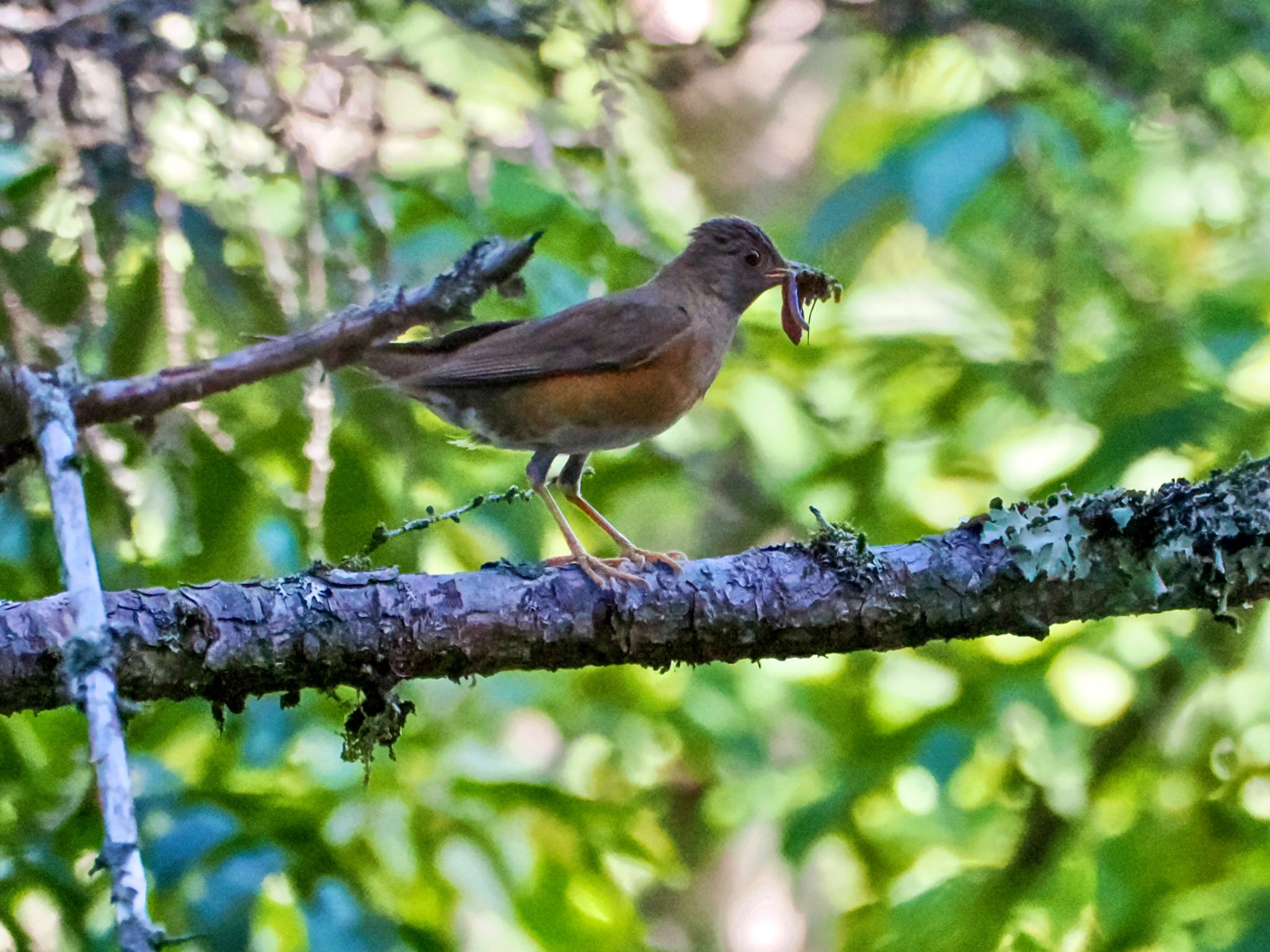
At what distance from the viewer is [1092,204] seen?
505 centimetres

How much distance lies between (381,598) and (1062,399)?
270 cm

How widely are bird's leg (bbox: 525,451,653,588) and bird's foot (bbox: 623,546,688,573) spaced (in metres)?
0.10

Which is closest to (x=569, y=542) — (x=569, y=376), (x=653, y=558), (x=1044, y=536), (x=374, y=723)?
(x=653, y=558)

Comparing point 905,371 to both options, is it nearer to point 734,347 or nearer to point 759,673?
point 734,347

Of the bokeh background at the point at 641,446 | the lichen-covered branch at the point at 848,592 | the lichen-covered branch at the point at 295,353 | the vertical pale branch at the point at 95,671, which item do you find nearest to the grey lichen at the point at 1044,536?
the lichen-covered branch at the point at 848,592

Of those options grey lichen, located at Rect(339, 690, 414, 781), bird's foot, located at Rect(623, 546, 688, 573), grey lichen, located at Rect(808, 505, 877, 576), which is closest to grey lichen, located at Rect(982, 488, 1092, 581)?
grey lichen, located at Rect(808, 505, 877, 576)

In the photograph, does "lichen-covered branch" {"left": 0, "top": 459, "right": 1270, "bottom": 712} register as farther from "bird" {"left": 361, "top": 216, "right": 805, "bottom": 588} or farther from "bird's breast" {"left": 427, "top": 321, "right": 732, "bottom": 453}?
"bird's breast" {"left": 427, "top": 321, "right": 732, "bottom": 453}

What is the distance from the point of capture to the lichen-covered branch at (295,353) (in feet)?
9.35

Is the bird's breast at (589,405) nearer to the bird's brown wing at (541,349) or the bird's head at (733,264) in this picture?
the bird's brown wing at (541,349)

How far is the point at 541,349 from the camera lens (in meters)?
3.85

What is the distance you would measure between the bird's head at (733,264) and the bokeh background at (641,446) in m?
0.21

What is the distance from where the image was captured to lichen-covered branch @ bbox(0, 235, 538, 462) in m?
2.85

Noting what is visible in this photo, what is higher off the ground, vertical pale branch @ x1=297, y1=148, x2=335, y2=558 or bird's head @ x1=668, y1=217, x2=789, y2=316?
bird's head @ x1=668, y1=217, x2=789, y2=316

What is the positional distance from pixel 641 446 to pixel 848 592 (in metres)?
2.04
